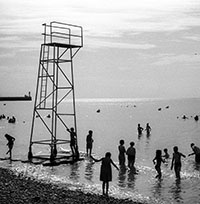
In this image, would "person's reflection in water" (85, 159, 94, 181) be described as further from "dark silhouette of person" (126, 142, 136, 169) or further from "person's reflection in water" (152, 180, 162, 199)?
"person's reflection in water" (152, 180, 162, 199)

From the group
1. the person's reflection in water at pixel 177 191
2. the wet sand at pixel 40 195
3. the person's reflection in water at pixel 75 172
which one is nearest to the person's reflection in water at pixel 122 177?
the person's reflection in water at pixel 75 172

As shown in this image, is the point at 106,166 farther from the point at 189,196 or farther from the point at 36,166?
the point at 36,166

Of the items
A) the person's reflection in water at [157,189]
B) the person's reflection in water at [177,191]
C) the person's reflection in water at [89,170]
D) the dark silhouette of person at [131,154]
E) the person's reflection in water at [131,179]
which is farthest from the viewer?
the dark silhouette of person at [131,154]

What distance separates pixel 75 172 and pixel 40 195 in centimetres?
687

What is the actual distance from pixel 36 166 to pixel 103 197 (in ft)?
27.1

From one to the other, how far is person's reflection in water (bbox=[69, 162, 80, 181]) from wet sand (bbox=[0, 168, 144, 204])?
8.22ft

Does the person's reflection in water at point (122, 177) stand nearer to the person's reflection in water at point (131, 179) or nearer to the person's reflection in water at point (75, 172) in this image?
the person's reflection in water at point (131, 179)

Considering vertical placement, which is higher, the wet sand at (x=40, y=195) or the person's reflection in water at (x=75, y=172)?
the wet sand at (x=40, y=195)

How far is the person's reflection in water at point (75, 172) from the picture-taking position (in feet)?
65.8

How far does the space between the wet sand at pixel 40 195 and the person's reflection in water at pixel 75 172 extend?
8.22ft

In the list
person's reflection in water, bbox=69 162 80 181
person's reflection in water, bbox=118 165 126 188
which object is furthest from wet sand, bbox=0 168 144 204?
person's reflection in water, bbox=118 165 126 188

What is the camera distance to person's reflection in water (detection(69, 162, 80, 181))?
20.1 metres

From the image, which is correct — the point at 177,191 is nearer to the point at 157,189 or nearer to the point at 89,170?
the point at 157,189

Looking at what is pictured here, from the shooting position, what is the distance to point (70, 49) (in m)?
24.3
